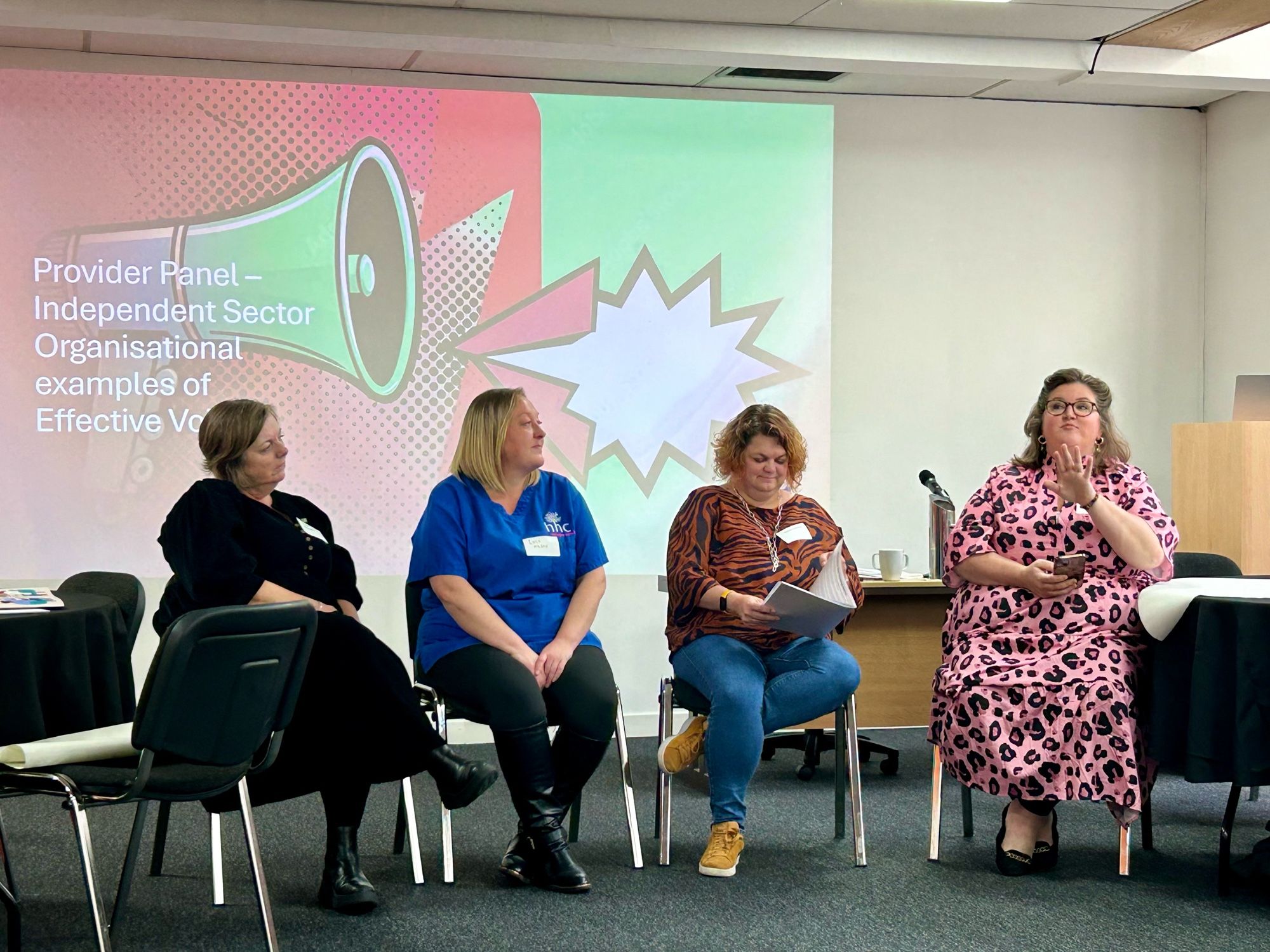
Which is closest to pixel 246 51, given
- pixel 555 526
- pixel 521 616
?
pixel 555 526

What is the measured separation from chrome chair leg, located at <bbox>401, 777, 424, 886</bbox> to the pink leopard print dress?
4.40 ft

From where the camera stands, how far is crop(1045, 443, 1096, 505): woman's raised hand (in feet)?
10.7

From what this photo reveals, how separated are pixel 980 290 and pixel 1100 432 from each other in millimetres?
2467

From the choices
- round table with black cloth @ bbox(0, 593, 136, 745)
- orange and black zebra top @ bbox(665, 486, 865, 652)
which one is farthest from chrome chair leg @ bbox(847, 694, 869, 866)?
round table with black cloth @ bbox(0, 593, 136, 745)

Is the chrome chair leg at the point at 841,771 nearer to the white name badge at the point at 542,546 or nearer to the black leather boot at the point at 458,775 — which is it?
the white name badge at the point at 542,546

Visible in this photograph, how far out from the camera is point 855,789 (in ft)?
11.1

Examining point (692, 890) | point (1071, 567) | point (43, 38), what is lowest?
point (692, 890)

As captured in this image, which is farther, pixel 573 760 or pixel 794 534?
pixel 794 534

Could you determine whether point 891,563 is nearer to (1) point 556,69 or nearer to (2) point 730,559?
(2) point 730,559

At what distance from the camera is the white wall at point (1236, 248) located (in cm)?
572

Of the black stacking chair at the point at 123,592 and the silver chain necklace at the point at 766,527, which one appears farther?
the silver chain necklace at the point at 766,527

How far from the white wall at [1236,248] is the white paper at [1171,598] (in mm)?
2972

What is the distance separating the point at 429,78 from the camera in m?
5.27

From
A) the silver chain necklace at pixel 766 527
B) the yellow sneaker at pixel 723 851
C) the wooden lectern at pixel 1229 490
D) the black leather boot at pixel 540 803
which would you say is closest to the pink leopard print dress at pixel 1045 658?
the silver chain necklace at pixel 766 527
